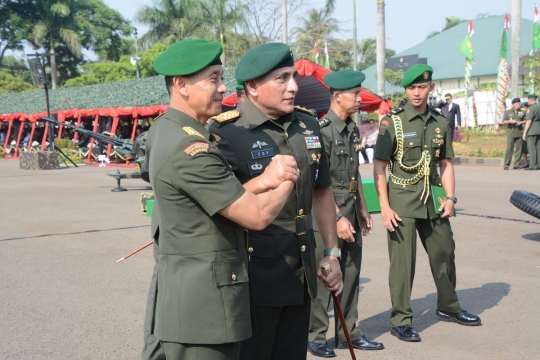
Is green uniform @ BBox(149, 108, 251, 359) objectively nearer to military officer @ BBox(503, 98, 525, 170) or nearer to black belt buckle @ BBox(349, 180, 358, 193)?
black belt buckle @ BBox(349, 180, 358, 193)

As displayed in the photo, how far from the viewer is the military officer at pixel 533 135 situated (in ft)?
55.8

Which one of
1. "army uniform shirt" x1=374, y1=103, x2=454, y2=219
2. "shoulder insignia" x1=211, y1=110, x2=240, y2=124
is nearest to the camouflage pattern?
"army uniform shirt" x1=374, y1=103, x2=454, y2=219

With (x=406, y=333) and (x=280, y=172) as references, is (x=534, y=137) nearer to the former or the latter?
(x=406, y=333)

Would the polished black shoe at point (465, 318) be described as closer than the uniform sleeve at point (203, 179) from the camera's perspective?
No

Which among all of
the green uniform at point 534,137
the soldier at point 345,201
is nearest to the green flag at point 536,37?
the green uniform at point 534,137

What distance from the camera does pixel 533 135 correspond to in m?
17.0

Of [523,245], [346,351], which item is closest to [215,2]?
[523,245]

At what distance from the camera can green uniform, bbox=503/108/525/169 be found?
58.1 feet

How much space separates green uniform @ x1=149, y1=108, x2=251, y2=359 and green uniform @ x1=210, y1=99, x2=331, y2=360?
48cm

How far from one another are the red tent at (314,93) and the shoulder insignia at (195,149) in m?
11.8

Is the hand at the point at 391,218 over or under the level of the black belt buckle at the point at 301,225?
under

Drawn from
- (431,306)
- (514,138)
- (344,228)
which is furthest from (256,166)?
(514,138)

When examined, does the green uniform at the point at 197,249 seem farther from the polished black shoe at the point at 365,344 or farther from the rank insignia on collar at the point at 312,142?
the polished black shoe at the point at 365,344

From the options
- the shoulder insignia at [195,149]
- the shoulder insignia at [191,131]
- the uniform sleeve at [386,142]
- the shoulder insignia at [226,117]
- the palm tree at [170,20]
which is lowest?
the uniform sleeve at [386,142]
